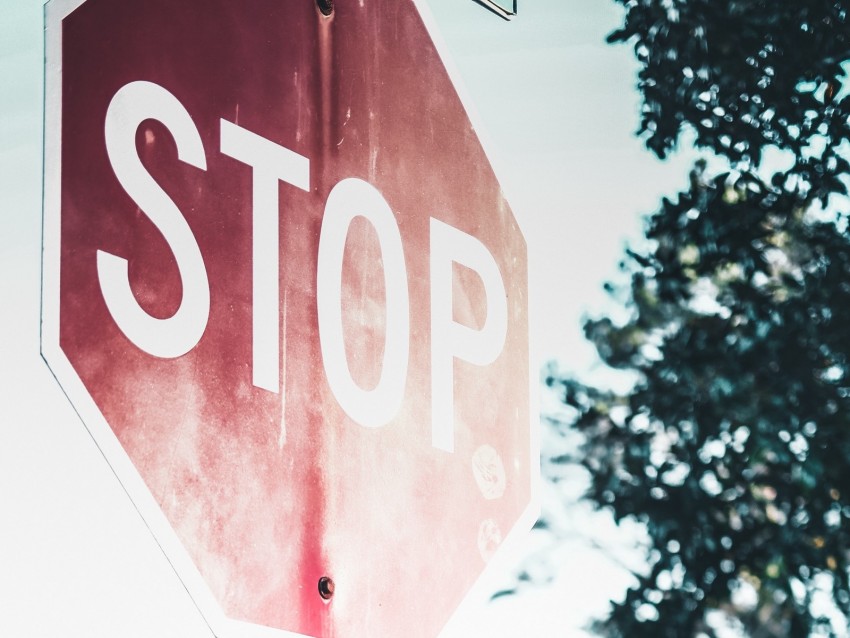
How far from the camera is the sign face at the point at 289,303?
0.97 metres

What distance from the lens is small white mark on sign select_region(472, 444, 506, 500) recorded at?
4.03ft

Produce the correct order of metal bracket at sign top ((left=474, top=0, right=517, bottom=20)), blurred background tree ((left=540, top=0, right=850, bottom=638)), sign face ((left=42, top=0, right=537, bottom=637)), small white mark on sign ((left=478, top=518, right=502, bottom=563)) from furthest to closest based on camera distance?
blurred background tree ((left=540, top=0, right=850, bottom=638))
metal bracket at sign top ((left=474, top=0, right=517, bottom=20))
small white mark on sign ((left=478, top=518, right=502, bottom=563))
sign face ((left=42, top=0, right=537, bottom=637))

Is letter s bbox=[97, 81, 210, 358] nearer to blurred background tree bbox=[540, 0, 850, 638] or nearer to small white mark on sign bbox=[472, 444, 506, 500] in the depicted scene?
small white mark on sign bbox=[472, 444, 506, 500]

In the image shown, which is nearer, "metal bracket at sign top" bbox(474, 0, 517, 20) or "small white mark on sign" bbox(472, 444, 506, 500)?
"small white mark on sign" bbox(472, 444, 506, 500)

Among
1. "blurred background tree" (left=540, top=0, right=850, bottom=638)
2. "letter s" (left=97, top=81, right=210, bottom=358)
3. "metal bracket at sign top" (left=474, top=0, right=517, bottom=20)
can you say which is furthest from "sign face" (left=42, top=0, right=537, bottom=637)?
"blurred background tree" (left=540, top=0, right=850, bottom=638)

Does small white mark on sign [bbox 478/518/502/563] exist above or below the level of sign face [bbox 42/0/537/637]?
below

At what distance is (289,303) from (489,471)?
1.00 feet

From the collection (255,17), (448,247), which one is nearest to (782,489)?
(448,247)

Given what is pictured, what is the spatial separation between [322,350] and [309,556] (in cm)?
20

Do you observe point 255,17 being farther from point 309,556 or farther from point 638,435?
point 638,435

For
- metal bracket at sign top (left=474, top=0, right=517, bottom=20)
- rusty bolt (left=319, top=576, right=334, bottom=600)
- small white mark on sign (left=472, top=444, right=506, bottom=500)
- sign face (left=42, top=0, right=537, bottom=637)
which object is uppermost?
metal bracket at sign top (left=474, top=0, right=517, bottom=20)

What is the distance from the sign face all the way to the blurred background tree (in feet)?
2.74

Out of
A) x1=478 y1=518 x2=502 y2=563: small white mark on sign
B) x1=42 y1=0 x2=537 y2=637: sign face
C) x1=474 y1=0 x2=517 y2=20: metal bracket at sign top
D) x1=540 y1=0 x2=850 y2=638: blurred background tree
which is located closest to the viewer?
x1=42 y1=0 x2=537 y2=637: sign face

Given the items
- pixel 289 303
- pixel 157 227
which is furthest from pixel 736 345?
pixel 157 227
